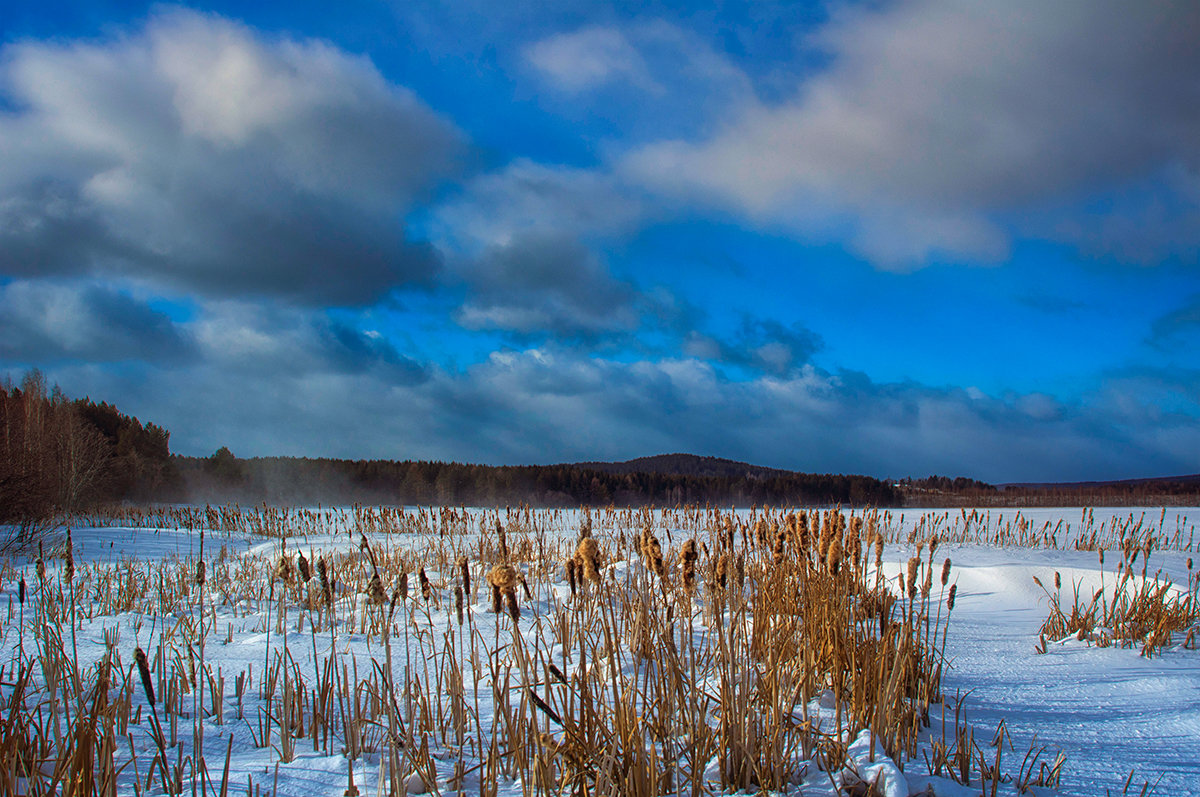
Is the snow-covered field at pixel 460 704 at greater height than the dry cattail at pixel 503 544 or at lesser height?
lesser

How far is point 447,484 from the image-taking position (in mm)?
48250

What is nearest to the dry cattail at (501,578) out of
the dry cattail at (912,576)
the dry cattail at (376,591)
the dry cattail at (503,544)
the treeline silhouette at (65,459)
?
the dry cattail at (503,544)

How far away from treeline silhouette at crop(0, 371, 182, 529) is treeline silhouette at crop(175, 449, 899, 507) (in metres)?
3.85

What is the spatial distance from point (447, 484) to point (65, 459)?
23.1 meters

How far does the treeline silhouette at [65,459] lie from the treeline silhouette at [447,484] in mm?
3854

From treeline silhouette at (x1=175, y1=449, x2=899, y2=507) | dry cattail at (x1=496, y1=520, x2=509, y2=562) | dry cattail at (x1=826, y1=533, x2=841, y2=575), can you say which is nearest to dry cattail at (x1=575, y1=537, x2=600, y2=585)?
dry cattail at (x1=496, y1=520, x2=509, y2=562)

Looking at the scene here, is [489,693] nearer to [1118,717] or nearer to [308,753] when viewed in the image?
[308,753]

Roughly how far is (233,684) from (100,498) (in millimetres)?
39462

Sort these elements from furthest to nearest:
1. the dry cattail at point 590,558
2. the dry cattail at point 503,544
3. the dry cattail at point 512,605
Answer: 1. the dry cattail at point 503,544
2. the dry cattail at point 590,558
3. the dry cattail at point 512,605

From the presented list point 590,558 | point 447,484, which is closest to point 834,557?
point 590,558

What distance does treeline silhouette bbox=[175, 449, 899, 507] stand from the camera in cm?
4434

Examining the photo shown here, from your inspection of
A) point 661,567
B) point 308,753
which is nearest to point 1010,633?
point 661,567

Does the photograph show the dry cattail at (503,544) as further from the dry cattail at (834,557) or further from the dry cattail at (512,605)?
the dry cattail at (834,557)

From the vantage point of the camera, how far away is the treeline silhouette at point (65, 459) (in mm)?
16766
